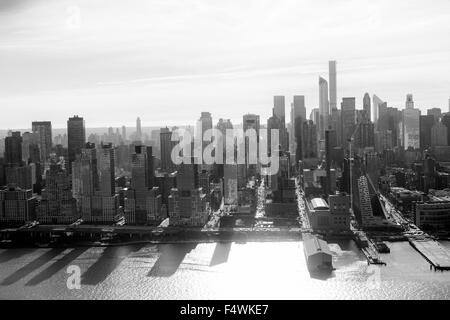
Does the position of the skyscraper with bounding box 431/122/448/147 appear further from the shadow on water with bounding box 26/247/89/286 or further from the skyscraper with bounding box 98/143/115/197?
the shadow on water with bounding box 26/247/89/286

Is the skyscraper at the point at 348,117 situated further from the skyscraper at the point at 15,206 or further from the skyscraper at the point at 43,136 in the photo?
the skyscraper at the point at 15,206

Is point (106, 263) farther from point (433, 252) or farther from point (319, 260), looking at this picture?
point (433, 252)

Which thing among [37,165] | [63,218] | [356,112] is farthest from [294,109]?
[63,218]

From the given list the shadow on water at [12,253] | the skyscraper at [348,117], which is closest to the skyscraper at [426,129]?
the skyscraper at [348,117]

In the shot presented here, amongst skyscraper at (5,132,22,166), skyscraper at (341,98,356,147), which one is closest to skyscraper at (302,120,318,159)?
skyscraper at (341,98,356,147)

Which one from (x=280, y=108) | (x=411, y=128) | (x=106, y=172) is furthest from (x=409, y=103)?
(x=106, y=172)
